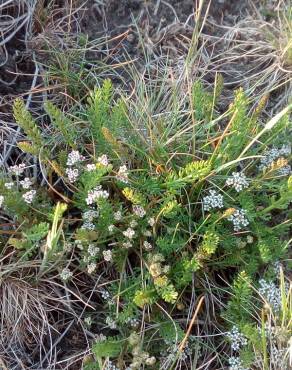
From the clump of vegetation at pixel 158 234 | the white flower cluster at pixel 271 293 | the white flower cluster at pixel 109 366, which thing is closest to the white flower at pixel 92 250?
the clump of vegetation at pixel 158 234

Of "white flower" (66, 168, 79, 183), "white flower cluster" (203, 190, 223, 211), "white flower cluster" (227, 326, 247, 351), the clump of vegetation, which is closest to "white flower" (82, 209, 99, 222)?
the clump of vegetation

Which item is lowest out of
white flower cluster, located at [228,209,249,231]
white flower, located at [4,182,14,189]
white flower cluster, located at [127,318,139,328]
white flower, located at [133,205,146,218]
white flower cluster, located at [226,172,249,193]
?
white flower cluster, located at [127,318,139,328]

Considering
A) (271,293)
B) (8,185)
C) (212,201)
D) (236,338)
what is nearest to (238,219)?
(212,201)

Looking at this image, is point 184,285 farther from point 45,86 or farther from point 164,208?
point 45,86

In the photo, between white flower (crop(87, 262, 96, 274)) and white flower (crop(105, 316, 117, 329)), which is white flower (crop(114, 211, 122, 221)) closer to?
white flower (crop(87, 262, 96, 274))

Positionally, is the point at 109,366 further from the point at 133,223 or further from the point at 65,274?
the point at 133,223

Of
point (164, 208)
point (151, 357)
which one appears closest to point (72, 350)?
point (151, 357)

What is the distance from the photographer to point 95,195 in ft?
5.82

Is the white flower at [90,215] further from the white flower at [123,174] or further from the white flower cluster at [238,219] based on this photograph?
the white flower cluster at [238,219]

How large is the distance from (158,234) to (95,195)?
0.28 metres

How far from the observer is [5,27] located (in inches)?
89.2

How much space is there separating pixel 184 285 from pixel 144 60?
963 mm

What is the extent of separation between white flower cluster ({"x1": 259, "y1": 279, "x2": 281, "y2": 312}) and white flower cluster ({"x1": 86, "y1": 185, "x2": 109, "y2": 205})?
59cm

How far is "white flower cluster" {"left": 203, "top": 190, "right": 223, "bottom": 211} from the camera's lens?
188 cm
